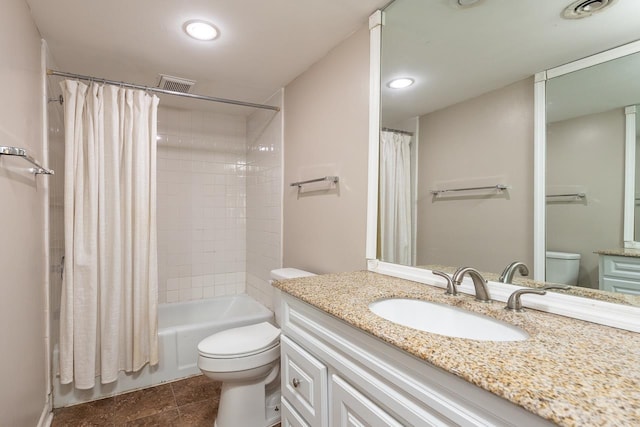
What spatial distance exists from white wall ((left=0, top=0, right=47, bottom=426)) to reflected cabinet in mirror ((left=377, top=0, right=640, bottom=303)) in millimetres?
1545

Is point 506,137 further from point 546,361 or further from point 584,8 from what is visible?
point 546,361

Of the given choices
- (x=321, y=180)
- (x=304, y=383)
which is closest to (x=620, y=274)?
(x=304, y=383)

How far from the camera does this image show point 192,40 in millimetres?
1751

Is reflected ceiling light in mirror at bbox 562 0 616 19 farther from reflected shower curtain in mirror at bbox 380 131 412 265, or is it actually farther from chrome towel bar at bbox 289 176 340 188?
chrome towel bar at bbox 289 176 340 188

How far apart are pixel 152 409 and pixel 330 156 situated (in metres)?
1.90

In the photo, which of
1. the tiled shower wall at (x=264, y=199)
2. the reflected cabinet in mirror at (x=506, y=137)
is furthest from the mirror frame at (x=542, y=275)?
the tiled shower wall at (x=264, y=199)

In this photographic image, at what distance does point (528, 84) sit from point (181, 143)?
283 cm

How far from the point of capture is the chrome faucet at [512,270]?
1.01 metres

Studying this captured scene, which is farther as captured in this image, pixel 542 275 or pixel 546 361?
pixel 542 275

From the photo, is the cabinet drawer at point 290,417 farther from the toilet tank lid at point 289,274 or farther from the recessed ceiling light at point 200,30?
the recessed ceiling light at point 200,30

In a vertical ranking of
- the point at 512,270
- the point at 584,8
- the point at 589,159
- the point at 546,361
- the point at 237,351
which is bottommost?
the point at 237,351

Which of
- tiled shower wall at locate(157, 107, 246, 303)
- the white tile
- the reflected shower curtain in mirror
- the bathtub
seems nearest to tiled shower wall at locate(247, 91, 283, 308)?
tiled shower wall at locate(157, 107, 246, 303)

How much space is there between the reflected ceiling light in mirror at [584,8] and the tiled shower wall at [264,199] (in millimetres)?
1915

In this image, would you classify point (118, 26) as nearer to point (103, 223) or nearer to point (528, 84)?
point (103, 223)
